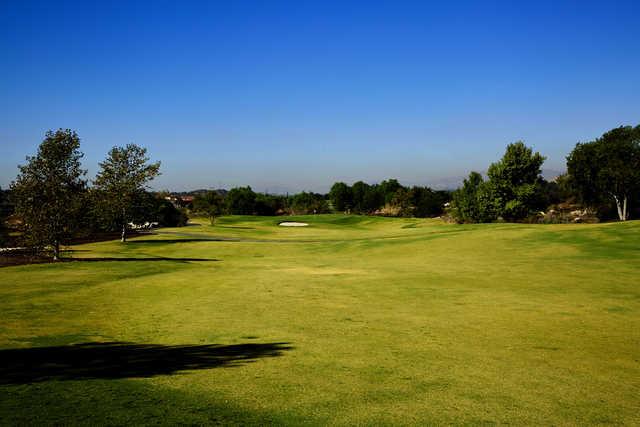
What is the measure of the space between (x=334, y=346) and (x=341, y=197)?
6508 inches

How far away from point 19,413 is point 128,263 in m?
24.4

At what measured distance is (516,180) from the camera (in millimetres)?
75625

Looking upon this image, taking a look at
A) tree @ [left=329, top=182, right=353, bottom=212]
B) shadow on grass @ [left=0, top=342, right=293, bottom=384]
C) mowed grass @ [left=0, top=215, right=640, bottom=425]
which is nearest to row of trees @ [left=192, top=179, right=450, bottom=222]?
tree @ [left=329, top=182, right=353, bottom=212]

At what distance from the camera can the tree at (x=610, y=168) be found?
61.4 metres

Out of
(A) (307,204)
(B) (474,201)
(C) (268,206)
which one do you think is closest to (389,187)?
(A) (307,204)

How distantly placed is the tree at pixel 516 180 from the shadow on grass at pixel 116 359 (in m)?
71.2

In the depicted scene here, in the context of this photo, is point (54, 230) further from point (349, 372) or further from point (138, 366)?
point (349, 372)

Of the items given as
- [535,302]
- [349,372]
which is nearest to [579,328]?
[535,302]

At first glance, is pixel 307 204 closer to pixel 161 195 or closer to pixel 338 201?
pixel 338 201

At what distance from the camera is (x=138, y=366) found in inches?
332

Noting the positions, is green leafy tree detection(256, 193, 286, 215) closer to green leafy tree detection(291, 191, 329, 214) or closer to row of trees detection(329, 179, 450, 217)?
green leafy tree detection(291, 191, 329, 214)

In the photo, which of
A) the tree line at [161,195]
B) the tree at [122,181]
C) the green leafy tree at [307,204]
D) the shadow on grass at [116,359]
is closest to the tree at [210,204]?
the tree line at [161,195]

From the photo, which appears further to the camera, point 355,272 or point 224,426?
point 355,272

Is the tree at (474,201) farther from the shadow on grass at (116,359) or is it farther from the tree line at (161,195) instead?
the shadow on grass at (116,359)
